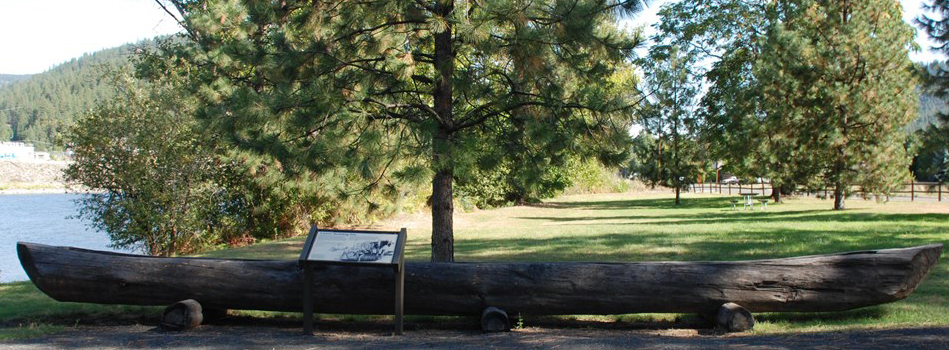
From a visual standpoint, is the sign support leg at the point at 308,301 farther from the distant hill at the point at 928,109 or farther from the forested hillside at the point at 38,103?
the forested hillside at the point at 38,103

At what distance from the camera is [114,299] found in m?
7.63

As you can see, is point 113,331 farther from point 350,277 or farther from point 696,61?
point 696,61

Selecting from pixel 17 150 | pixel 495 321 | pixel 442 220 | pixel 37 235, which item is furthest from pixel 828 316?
pixel 17 150

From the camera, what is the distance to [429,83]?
357 inches

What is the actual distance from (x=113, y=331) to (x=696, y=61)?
28.5 m

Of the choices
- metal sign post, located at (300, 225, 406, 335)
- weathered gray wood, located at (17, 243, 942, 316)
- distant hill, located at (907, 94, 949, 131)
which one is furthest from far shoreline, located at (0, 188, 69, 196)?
metal sign post, located at (300, 225, 406, 335)

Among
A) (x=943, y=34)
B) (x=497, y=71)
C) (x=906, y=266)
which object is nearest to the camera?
(x=906, y=266)

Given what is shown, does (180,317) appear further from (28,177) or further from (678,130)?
(28,177)

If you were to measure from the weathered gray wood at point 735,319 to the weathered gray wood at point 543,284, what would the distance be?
0.60 ft

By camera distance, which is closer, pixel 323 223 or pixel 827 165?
pixel 323 223

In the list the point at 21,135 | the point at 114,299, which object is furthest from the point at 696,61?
the point at 21,135

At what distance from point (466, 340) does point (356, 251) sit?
132 centimetres

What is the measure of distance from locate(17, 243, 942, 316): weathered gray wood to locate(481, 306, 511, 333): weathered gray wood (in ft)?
0.49

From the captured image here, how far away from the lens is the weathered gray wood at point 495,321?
715 cm
